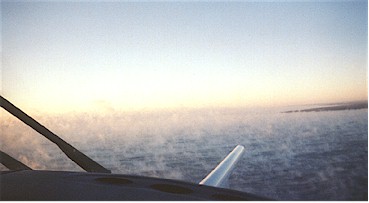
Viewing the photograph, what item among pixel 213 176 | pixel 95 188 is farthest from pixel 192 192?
pixel 213 176

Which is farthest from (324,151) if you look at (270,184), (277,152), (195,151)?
(195,151)

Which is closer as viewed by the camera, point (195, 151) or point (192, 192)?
point (192, 192)

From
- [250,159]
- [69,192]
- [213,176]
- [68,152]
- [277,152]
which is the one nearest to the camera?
[69,192]

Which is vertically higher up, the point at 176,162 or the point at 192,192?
the point at 192,192

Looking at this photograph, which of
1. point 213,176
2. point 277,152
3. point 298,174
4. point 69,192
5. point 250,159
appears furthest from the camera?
point 277,152

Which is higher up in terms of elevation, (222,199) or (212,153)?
(222,199)

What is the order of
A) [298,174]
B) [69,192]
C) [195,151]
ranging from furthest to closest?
[195,151]
[298,174]
[69,192]

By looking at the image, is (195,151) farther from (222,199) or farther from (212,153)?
(222,199)

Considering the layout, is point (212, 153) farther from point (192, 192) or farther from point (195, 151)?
point (192, 192)

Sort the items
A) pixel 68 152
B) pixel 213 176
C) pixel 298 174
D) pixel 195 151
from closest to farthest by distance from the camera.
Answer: pixel 213 176
pixel 68 152
pixel 298 174
pixel 195 151
